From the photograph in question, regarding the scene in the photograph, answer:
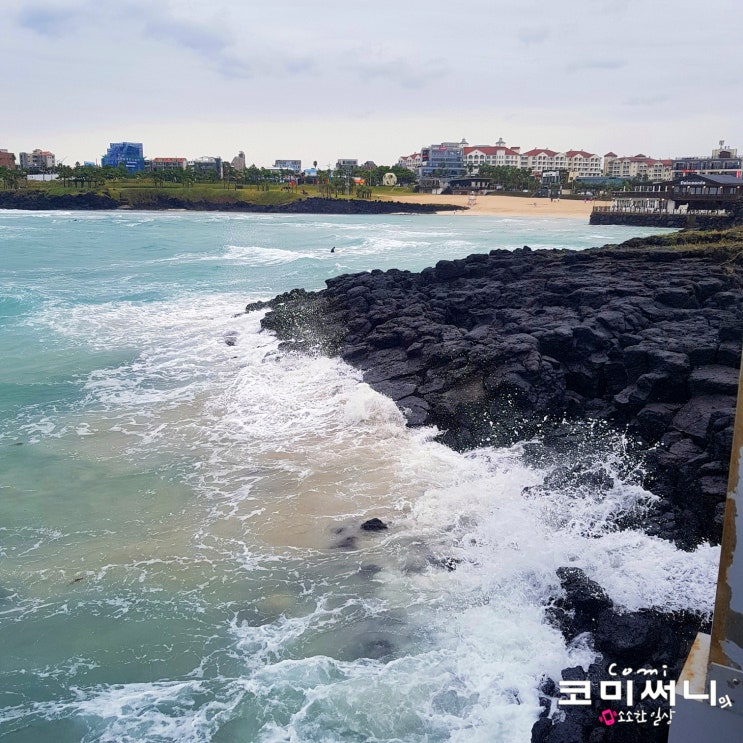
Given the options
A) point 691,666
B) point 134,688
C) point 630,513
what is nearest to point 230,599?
point 134,688

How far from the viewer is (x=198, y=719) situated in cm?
648

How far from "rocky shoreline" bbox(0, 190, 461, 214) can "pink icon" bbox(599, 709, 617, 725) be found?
9908 centimetres

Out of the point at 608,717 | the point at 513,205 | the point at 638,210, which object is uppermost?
the point at 513,205

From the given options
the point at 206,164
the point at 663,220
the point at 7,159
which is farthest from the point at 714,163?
the point at 7,159

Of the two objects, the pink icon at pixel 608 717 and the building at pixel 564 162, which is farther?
the building at pixel 564 162

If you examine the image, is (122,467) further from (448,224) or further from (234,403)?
(448,224)

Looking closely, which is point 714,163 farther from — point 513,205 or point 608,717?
point 608,717

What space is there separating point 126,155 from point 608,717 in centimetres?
16602

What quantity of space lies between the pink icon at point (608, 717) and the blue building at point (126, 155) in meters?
161

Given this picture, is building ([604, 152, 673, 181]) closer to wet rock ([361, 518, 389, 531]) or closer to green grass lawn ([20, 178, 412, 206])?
green grass lawn ([20, 178, 412, 206])

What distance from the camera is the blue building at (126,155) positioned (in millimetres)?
149625

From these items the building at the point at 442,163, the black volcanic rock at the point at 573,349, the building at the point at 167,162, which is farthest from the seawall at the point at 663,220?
the building at the point at 167,162

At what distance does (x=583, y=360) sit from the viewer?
13680mm

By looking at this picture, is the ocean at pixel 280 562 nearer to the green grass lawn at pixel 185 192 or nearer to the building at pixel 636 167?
the green grass lawn at pixel 185 192
